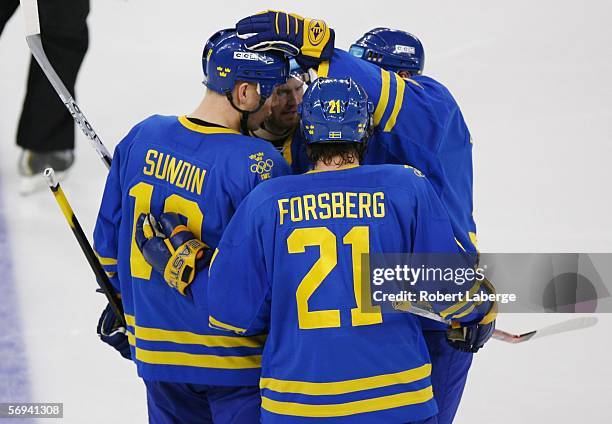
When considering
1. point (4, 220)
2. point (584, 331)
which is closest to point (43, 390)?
point (4, 220)

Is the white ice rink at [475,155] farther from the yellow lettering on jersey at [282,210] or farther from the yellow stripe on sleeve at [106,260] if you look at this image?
the yellow lettering on jersey at [282,210]

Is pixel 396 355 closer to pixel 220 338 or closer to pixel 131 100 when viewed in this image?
pixel 220 338

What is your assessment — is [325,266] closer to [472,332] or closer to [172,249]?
[172,249]

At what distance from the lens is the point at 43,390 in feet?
11.4

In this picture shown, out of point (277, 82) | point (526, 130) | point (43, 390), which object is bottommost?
point (43, 390)

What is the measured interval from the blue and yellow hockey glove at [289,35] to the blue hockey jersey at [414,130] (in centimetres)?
4

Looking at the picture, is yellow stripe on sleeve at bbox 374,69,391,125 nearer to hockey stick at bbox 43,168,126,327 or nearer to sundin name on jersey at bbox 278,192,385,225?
sundin name on jersey at bbox 278,192,385,225

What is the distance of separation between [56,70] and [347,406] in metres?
3.01

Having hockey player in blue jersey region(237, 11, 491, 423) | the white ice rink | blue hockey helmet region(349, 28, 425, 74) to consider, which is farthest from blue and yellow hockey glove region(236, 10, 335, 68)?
the white ice rink

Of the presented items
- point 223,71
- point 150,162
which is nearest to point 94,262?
point 150,162

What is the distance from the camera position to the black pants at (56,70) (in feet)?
15.2

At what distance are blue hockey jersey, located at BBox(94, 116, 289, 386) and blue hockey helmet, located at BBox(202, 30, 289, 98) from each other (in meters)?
0.11

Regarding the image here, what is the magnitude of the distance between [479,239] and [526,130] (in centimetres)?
92

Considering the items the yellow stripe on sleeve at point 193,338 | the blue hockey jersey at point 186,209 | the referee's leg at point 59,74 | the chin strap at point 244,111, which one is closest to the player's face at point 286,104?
the chin strap at point 244,111
